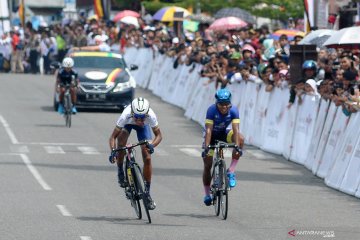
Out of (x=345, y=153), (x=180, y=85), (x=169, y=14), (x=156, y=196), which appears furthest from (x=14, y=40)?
(x=156, y=196)

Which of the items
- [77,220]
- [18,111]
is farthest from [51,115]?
[77,220]

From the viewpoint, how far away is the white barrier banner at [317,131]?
22.2 meters

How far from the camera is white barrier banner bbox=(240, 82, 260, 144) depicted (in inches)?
1091

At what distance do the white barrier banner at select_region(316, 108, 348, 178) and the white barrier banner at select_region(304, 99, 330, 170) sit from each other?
721 millimetres

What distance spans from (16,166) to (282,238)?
901 centimetres

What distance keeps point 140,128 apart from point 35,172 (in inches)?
204

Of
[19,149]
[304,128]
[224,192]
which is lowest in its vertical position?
[19,149]

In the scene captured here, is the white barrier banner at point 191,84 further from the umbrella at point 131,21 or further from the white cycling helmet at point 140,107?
the white cycling helmet at point 140,107

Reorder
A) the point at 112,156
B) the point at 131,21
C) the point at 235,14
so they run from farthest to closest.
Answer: the point at 131,21 → the point at 235,14 → the point at 112,156

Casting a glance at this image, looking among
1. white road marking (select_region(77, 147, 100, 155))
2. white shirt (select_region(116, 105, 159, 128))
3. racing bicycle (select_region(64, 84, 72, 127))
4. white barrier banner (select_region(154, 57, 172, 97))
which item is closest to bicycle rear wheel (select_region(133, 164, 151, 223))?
white shirt (select_region(116, 105, 159, 128))

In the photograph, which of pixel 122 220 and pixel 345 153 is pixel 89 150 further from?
pixel 122 220

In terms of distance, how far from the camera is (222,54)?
1218 inches

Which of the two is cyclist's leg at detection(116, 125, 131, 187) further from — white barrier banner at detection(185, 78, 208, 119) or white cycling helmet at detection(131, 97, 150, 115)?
white barrier banner at detection(185, 78, 208, 119)

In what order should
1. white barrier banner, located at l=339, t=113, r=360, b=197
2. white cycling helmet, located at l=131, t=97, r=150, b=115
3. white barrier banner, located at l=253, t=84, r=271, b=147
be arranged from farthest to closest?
white barrier banner, located at l=253, t=84, r=271, b=147 → white barrier banner, located at l=339, t=113, r=360, b=197 → white cycling helmet, located at l=131, t=97, r=150, b=115
